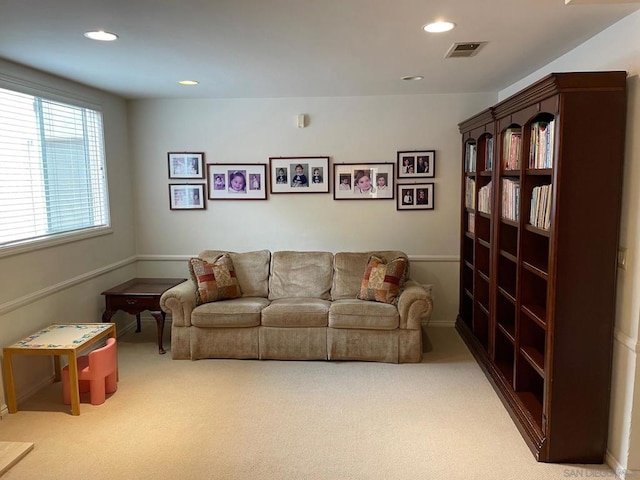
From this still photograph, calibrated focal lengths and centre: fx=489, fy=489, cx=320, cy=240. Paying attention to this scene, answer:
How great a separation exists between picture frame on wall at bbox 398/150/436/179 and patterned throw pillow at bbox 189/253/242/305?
201 cm

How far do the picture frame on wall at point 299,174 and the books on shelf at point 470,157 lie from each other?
1380 millimetres

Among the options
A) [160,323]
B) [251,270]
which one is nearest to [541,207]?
[251,270]

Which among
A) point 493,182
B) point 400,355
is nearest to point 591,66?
point 493,182

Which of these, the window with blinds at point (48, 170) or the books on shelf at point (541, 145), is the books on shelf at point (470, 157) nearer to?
the books on shelf at point (541, 145)

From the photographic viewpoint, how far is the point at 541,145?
9.42 feet

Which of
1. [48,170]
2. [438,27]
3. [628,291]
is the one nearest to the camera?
[628,291]

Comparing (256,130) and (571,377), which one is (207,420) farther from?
(256,130)

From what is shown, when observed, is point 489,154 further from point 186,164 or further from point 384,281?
point 186,164

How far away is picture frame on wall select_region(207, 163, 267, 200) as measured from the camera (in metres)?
5.12

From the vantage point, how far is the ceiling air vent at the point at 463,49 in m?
3.00

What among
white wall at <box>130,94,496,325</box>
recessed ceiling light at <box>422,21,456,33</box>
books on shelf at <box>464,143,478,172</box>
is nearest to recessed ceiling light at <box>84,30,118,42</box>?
recessed ceiling light at <box>422,21,456,33</box>

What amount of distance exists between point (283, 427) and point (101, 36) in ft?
8.45

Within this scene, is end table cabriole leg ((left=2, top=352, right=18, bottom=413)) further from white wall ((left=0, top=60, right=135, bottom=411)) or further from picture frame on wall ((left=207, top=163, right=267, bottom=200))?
picture frame on wall ((left=207, top=163, right=267, bottom=200))

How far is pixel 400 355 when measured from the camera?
4.16m
